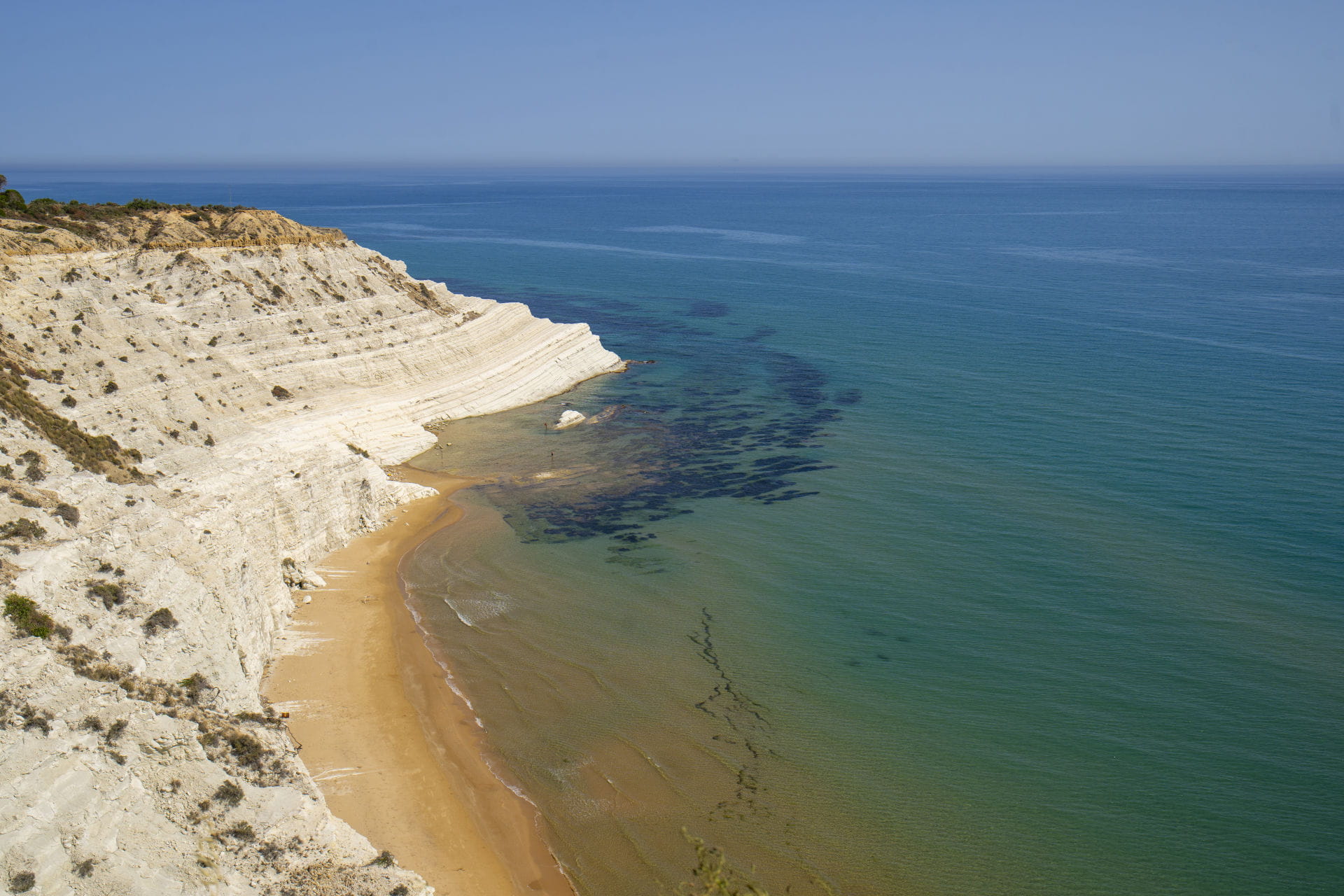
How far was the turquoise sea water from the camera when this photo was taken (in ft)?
72.2

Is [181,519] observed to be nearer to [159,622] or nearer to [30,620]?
[159,622]

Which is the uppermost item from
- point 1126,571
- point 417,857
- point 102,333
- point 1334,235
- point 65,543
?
point 1334,235

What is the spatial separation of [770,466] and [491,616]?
739 inches

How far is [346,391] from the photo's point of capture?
5100 cm

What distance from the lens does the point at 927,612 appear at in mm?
31969

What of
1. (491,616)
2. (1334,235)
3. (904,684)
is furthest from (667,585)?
(1334,235)

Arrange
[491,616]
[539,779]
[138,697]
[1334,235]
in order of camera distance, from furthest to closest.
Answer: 1. [1334,235]
2. [491,616]
3. [539,779]
4. [138,697]

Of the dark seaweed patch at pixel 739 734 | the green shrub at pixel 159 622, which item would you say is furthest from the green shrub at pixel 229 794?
the dark seaweed patch at pixel 739 734

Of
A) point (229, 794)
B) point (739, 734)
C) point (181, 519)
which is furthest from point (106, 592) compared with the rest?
point (739, 734)

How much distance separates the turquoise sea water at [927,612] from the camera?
867 inches

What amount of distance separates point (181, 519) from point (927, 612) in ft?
77.3

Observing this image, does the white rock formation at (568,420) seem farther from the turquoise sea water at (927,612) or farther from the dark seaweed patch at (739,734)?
the dark seaweed patch at (739,734)

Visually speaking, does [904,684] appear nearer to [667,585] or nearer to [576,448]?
[667,585]

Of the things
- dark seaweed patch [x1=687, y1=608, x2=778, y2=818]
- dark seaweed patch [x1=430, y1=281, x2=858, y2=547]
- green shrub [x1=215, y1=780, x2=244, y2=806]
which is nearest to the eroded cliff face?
green shrub [x1=215, y1=780, x2=244, y2=806]
